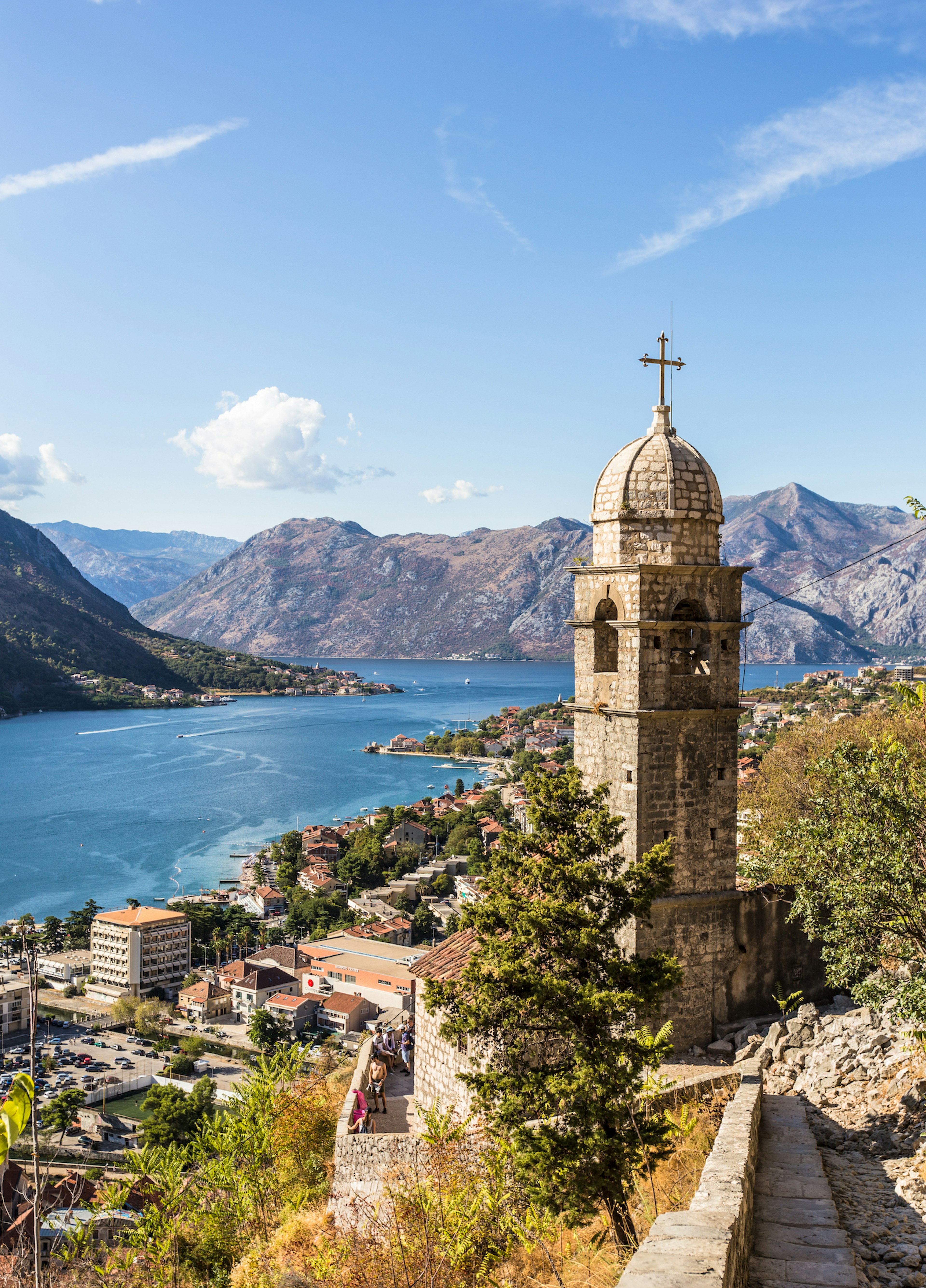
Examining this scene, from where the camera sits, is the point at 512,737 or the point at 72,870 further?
the point at 512,737

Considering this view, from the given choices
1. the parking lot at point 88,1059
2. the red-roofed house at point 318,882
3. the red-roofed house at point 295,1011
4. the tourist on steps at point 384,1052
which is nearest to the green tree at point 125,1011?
the parking lot at point 88,1059

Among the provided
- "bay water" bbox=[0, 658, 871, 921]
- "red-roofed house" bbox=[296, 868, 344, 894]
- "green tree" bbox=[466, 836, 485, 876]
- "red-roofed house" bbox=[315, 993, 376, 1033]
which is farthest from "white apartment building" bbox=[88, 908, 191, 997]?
"green tree" bbox=[466, 836, 485, 876]

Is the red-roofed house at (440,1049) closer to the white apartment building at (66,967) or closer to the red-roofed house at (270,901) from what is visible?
A: the white apartment building at (66,967)

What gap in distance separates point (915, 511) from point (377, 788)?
81906 mm

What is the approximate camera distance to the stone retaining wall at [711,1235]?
3135 millimetres

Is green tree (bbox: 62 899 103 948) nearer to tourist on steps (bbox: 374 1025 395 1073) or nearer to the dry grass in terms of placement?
tourist on steps (bbox: 374 1025 395 1073)

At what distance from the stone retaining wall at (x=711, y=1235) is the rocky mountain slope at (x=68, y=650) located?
5745 inches

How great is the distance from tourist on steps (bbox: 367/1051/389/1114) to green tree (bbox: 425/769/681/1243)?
3.92 metres

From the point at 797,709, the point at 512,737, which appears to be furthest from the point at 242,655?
the point at 797,709

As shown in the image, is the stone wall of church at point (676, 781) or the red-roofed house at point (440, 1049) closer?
the stone wall of church at point (676, 781)

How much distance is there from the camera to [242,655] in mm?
197750

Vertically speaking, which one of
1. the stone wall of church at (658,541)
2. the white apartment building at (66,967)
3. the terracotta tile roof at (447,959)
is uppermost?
the stone wall of church at (658,541)

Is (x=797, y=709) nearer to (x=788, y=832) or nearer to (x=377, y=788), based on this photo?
(x=377, y=788)

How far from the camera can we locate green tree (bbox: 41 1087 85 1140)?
27688mm
